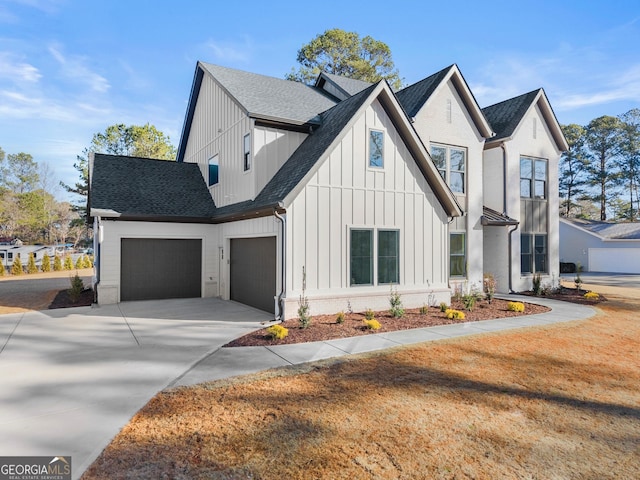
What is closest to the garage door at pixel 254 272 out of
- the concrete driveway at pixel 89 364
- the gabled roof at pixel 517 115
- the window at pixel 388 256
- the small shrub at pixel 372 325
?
the concrete driveway at pixel 89 364

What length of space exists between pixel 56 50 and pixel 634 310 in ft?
86.6

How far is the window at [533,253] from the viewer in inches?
663

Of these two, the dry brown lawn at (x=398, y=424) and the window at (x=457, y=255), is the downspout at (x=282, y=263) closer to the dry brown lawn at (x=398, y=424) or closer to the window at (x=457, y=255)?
the dry brown lawn at (x=398, y=424)

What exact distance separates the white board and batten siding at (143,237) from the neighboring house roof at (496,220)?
36.1 feet

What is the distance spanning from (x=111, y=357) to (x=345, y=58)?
29962mm

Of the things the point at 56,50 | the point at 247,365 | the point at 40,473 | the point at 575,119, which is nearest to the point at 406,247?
the point at 247,365

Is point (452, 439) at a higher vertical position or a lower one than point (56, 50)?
lower

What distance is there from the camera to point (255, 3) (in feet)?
45.3

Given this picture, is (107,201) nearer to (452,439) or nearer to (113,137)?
(452,439)

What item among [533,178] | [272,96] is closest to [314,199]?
[272,96]

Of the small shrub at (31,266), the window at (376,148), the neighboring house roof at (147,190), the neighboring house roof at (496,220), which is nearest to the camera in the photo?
the window at (376,148)

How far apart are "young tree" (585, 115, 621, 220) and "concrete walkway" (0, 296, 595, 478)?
44.3 metres

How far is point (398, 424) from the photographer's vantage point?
4.38 m

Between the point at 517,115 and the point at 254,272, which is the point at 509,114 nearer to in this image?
the point at 517,115
